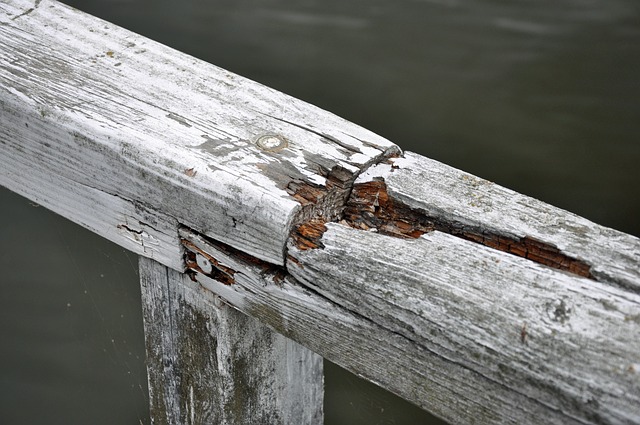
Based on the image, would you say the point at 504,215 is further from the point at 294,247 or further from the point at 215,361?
the point at 215,361

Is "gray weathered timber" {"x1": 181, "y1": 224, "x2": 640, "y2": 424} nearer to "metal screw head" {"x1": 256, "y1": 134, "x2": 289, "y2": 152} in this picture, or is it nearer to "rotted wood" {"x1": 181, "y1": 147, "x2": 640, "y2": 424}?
"rotted wood" {"x1": 181, "y1": 147, "x2": 640, "y2": 424}

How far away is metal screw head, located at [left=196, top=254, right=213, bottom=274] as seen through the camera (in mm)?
1118

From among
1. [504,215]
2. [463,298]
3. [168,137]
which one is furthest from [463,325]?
[168,137]

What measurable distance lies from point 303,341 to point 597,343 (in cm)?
43

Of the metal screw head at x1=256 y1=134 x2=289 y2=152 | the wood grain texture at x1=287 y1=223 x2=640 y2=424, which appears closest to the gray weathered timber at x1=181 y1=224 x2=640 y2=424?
the wood grain texture at x1=287 y1=223 x2=640 y2=424

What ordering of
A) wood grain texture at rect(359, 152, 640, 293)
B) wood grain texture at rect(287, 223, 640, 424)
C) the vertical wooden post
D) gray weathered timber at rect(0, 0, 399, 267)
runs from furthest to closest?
the vertical wooden post < gray weathered timber at rect(0, 0, 399, 267) < wood grain texture at rect(359, 152, 640, 293) < wood grain texture at rect(287, 223, 640, 424)

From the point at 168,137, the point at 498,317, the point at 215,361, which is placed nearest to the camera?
the point at 498,317

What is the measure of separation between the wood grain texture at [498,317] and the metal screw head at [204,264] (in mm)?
178

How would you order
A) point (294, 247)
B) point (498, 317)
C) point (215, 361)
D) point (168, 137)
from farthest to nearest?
point (215, 361)
point (168, 137)
point (294, 247)
point (498, 317)

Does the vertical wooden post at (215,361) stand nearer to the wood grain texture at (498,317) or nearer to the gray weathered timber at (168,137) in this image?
the gray weathered timber at (168,137)

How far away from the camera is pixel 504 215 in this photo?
1000 millimetres

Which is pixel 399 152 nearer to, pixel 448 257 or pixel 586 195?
pixel 448 257

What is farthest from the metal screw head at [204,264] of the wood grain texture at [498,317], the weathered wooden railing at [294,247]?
the wood grain texture at [498,317]

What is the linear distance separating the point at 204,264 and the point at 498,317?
482mm
